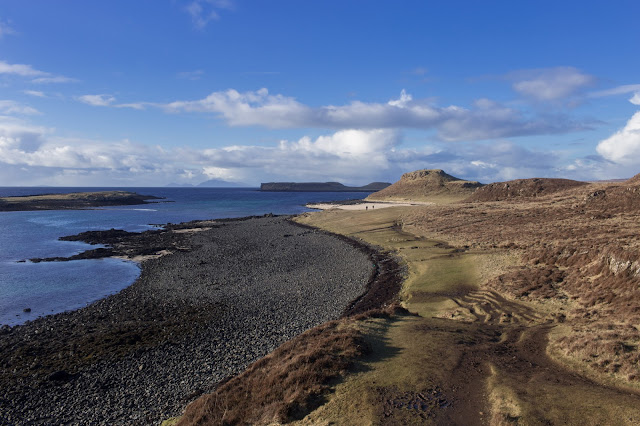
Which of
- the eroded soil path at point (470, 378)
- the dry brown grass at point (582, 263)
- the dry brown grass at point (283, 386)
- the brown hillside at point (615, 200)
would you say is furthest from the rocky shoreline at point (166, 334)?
the brown hillside at point (615, 200)

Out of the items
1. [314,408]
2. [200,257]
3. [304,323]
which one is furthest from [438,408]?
[200,257]

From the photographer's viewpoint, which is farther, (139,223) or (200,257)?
(139,223)

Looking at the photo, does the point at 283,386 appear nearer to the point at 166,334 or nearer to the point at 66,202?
the point at 166,334

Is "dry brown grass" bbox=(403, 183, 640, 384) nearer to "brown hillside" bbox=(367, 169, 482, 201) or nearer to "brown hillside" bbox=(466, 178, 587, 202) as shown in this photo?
"brown hillside" bbox=(466, 178, 587, 202)

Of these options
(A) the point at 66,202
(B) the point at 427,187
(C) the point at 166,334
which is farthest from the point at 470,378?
(A) the point at 66,202

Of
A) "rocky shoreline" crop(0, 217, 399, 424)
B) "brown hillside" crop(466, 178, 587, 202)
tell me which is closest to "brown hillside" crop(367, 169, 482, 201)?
"brown hillside" crop(466, 178, 587, 202)

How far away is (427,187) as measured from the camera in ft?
505

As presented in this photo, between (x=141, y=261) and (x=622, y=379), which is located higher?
(x=622, y=379)

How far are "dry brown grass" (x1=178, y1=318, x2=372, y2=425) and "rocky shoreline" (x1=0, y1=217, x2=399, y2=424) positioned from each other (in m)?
2.96

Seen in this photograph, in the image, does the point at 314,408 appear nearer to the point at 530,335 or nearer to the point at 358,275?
the point at 530,335

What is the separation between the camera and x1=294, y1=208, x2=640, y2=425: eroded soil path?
1162cm

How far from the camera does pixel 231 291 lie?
3353cm

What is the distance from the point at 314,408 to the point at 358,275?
82.2 ft

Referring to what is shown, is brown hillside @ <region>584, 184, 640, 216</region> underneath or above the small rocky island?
above
